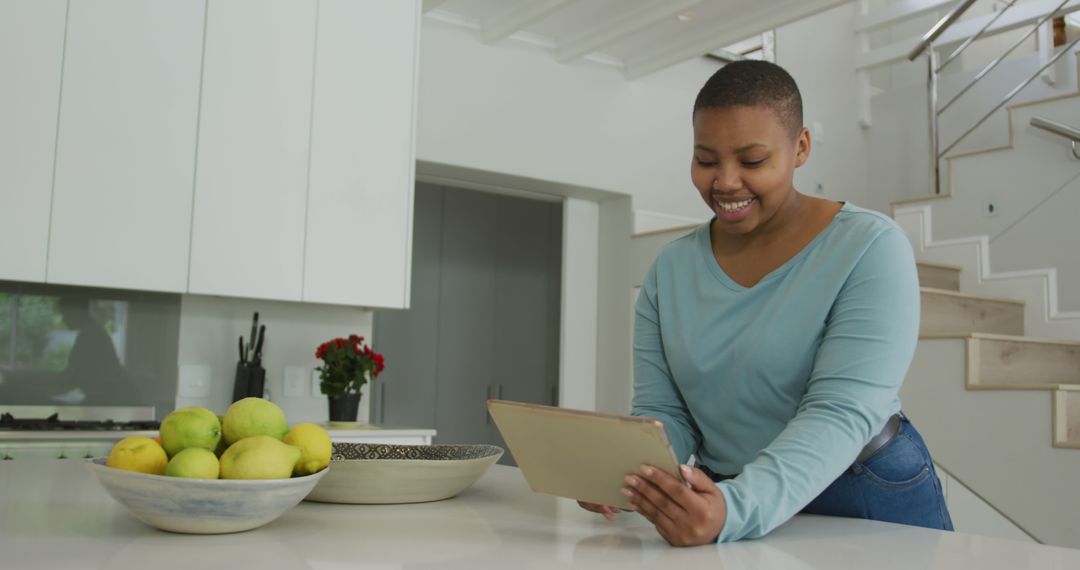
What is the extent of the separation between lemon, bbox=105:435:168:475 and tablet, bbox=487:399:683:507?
1.14 feet

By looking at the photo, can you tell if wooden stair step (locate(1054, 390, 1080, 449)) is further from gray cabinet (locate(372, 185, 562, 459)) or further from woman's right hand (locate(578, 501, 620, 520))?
gray cabinet (locate(372, 185, 562, 459))

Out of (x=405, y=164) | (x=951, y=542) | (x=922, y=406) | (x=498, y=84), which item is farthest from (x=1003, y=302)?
(x=951, y=542)

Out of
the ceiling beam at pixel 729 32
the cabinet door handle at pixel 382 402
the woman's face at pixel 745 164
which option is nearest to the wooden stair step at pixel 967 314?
the ceiling beam at pixel 729 32

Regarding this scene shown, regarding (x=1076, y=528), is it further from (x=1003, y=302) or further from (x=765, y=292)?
(x=765, y=292)

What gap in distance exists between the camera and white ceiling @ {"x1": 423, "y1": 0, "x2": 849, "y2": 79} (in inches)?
170

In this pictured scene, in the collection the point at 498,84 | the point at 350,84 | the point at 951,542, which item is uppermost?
the point at 498,84

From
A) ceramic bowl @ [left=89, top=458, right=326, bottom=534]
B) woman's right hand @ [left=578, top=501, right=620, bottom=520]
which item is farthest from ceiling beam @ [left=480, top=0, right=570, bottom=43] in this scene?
ceramic bowl @ [left=89, top=458, right=326, bottom=534]

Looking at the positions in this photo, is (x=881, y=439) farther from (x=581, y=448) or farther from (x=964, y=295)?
(x=964, y=295)

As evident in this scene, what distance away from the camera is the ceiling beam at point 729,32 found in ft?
14.3

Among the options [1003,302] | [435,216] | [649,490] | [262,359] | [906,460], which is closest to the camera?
[649,490]

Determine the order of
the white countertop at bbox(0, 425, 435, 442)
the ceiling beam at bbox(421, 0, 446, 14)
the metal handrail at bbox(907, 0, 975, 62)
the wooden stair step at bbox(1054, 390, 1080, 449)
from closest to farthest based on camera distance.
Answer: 1. the white countertop at bbox(0, 425, 435, 442)
2. the wooden stair step at bbox(1054, 390, 1080, 449)
3. the ceiling beam at bbox(421, 0, 446, 14)
4. the metal handrail at bbox(907, 0, 975, 62)

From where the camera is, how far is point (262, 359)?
12.0 feet

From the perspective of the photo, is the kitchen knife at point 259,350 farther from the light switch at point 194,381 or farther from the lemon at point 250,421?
the lemon at point 250,421

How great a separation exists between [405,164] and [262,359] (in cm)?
92
